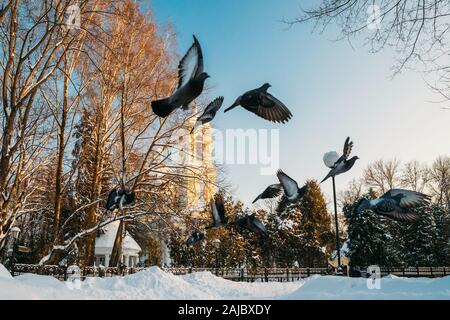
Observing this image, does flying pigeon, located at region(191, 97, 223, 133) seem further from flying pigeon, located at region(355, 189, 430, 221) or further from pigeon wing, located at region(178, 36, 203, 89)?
flying pigeon, located at region(355, 189, 430, 221)

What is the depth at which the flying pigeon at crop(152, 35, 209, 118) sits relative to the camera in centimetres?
369

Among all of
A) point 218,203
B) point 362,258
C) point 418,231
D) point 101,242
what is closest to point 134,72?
point 218,203

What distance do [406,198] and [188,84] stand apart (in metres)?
4.79

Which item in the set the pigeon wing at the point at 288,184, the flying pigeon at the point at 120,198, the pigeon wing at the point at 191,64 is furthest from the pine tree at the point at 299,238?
the pigeon wing at the point at 191,64

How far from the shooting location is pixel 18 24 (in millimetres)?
11156

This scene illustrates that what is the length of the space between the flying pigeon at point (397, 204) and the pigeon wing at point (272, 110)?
2356 mm

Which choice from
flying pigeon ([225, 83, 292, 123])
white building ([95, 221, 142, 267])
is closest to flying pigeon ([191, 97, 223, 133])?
flying pigeon ([225, 83, 292, 123])

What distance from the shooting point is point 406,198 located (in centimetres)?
655

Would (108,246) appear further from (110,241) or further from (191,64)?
(191,64)

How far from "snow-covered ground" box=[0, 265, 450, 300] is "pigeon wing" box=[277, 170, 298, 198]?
173cm

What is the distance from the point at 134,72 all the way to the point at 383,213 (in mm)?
13190

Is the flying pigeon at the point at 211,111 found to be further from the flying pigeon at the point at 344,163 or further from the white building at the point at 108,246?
the white building at the point at 108,246

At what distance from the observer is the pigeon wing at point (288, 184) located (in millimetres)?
6398
